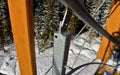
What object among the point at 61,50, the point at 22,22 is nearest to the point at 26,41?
the point at 22,22

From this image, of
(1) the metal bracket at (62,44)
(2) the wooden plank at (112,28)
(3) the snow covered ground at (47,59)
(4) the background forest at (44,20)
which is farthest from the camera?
(4) the background forest at (44,20)

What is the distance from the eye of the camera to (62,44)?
75 centimetres

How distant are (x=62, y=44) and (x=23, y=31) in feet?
→ 0.67

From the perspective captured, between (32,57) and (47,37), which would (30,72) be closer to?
(32,57)

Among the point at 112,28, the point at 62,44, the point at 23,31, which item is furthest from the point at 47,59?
the point at 62,44

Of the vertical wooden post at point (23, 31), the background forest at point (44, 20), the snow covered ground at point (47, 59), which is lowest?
the snow covered ground at point (47, 59)

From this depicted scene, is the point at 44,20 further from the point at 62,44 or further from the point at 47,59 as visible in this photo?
the point at 62,44

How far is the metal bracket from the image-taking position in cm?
72

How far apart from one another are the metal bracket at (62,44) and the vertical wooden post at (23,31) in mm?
139

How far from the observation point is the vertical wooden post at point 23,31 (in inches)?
31.4

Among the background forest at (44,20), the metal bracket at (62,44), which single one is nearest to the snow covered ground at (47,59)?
the background forest at (44,20)

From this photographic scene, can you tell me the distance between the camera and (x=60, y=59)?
80 cm

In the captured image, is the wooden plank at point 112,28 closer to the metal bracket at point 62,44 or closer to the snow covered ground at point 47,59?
the snow covered ground at point 47,59

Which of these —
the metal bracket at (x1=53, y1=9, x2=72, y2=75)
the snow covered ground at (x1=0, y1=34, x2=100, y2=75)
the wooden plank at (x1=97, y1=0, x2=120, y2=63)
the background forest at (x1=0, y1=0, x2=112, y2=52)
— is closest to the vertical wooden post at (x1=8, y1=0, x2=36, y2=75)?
the metal bracket at (x1=53, y1=9, x2=72, y2=75)
